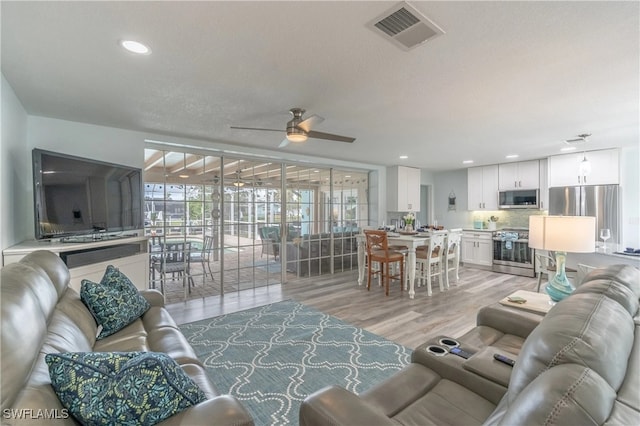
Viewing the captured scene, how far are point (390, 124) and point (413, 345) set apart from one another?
8.46 feet

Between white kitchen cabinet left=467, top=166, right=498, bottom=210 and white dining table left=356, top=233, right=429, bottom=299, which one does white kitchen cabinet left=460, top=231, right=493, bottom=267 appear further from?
white dining table left=356, top=233, right=429, bottom=299

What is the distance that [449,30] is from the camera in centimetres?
171

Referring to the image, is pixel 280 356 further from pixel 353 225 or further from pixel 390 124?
pixel 353 225

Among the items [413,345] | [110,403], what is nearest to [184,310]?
[413,345]

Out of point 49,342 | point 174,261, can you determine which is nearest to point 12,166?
point 174,261

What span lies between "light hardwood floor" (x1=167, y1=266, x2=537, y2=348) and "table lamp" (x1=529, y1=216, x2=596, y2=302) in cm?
136

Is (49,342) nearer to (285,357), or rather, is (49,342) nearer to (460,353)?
(285,357)

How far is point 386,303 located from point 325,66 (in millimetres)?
3321

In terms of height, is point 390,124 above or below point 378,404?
above

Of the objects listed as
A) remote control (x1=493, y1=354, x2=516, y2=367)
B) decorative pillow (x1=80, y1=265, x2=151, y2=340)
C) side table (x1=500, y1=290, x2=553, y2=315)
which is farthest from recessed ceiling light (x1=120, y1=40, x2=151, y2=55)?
side table (x1=500, y1=290, x2=553, y2=315)

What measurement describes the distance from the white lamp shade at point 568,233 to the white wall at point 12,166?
14.1 ft

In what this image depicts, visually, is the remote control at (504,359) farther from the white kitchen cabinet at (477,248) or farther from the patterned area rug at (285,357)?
the white kitchen cabinet at (477,248)

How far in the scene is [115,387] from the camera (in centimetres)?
89

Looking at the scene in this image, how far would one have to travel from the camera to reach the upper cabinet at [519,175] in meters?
6.20
